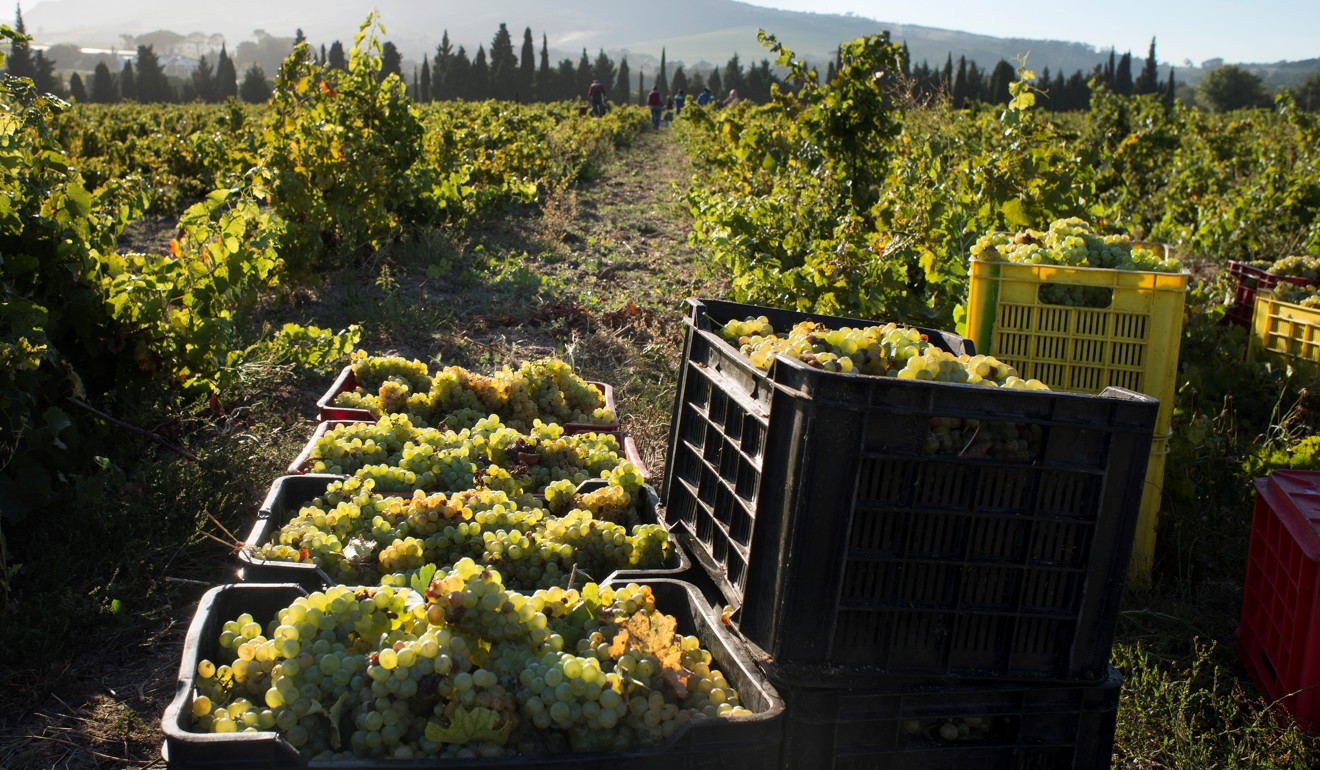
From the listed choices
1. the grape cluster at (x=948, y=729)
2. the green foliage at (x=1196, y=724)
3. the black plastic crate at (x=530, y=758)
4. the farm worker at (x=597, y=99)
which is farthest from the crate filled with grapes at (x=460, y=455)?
the farm worker at (x=597, y=99)

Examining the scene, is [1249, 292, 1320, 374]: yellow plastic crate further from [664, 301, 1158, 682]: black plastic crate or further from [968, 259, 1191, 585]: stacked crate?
[664, 301, 1158, 682]: black plastic crate

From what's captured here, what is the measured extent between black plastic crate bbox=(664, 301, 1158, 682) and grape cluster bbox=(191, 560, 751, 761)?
26 centimetres

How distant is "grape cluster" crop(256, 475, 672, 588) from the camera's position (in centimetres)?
261

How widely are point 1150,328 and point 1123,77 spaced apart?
3077 inches

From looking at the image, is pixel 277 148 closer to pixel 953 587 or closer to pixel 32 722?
pixel 32 722

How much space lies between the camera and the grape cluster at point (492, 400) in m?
4.14

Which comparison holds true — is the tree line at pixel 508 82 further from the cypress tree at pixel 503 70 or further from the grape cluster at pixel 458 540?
the grape cluster at pixel 458 540

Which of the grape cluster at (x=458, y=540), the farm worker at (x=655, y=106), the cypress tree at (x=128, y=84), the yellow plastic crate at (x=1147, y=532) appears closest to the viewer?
the grape cluster at (x=458, y=540)

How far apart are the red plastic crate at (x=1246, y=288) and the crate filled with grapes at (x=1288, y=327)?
0.94ft

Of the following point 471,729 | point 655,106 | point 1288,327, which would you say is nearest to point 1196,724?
point 471,729

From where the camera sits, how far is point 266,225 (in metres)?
5.45

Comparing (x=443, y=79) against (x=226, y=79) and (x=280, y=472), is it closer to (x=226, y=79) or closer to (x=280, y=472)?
(x=226, y=79)

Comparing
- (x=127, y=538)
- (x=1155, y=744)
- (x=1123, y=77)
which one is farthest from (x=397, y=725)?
(x=1123, y=77)

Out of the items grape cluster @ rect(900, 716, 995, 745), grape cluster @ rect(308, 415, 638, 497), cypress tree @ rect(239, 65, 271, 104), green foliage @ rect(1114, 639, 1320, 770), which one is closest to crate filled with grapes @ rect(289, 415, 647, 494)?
grape cluster @ rect(308, 415, 638, 497)
